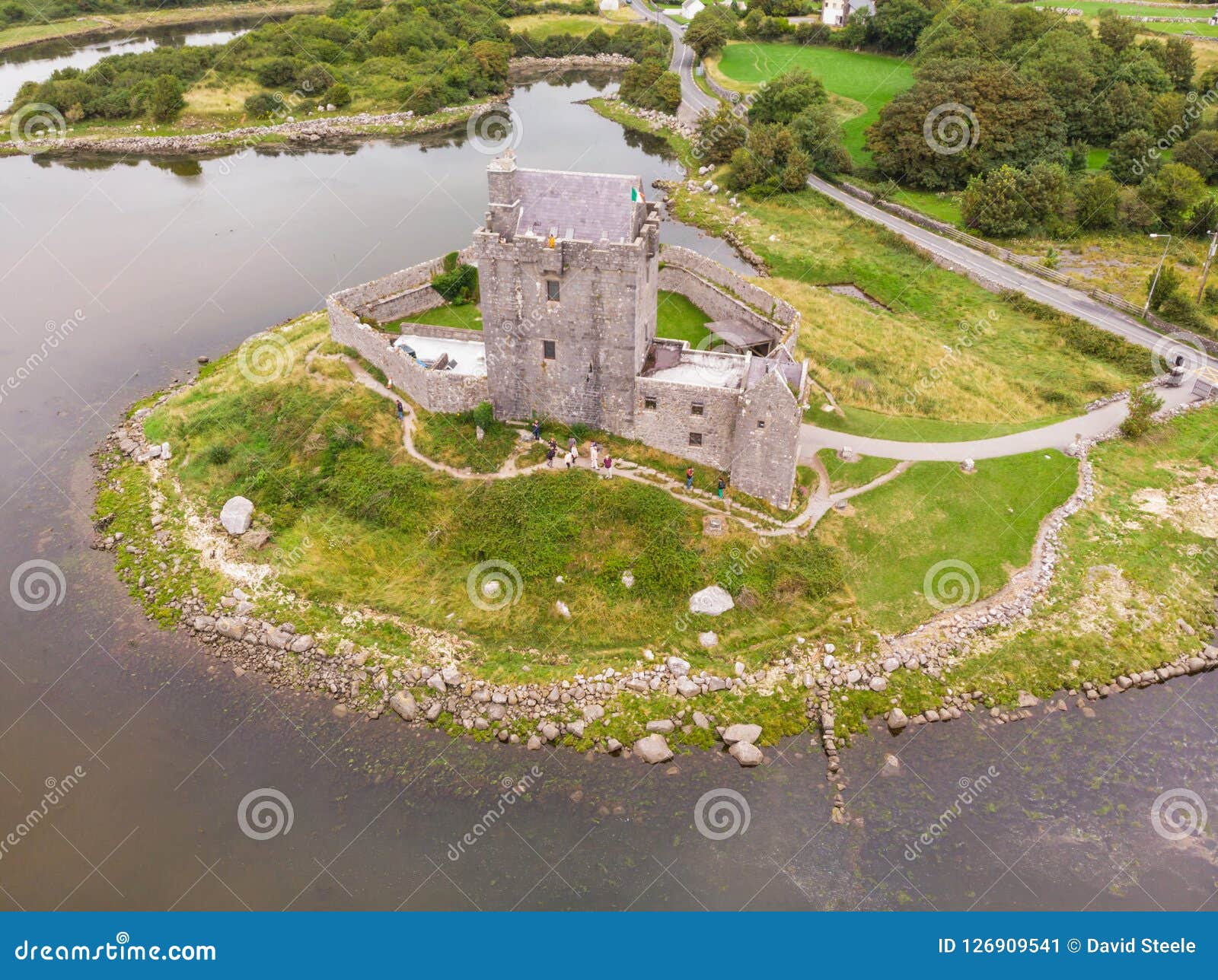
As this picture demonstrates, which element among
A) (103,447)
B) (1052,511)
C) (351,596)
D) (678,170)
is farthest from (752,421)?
(678,170)

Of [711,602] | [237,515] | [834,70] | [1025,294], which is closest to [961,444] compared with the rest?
[711,602]

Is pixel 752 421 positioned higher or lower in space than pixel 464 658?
higher

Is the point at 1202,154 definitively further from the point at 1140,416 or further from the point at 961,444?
the point at 961,444

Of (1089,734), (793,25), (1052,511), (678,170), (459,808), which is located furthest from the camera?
(793,25)

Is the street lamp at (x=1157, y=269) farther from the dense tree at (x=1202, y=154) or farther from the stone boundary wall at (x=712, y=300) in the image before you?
the stone boundary wall at (x=712, y=300)

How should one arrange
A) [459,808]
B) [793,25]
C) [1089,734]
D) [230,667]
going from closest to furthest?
[459,808]
[1089,734]
[230,667]
[793,25]

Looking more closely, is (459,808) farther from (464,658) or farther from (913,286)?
(913,286)

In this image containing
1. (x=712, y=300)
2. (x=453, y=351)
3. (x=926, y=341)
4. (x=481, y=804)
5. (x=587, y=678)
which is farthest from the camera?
(x=926, y=341)
